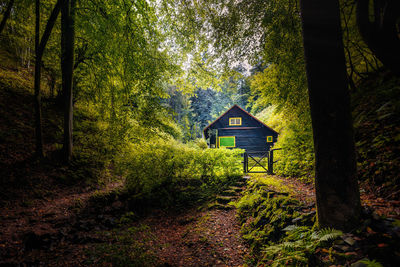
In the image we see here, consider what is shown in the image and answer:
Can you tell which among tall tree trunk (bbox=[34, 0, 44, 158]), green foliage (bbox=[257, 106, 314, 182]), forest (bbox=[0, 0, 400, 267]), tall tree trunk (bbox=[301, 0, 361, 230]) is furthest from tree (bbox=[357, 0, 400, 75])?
tall tree trunk (bbox=[34, 0, 44, 158])

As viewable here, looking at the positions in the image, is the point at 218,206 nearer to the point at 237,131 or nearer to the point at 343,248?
the point at 343,248

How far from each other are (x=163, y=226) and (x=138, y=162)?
2537mm

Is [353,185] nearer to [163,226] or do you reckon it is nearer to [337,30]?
[337,30]

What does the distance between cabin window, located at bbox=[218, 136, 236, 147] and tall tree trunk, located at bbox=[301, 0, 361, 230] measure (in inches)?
719

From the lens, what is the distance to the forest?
221 cm

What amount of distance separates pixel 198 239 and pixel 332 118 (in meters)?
3.75

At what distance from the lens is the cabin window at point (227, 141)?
20469 mm

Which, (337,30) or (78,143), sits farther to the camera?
(78,143)

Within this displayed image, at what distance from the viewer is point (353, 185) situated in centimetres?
217

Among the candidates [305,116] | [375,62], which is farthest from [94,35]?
[375,62]

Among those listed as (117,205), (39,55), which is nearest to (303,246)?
(117,205)

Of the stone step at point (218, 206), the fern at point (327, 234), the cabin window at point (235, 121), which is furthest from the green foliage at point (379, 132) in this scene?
the cabin window at point (235, 121)

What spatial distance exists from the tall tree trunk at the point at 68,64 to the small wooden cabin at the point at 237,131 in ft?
47.2

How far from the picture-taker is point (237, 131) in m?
20.7
